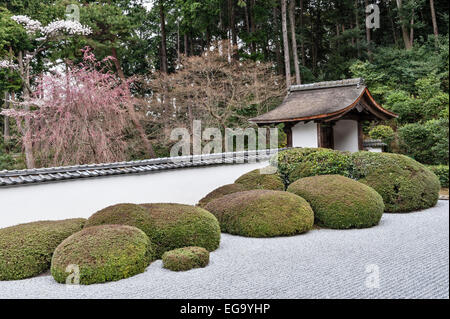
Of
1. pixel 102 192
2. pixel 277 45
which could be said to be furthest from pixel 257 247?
pixel 277 45

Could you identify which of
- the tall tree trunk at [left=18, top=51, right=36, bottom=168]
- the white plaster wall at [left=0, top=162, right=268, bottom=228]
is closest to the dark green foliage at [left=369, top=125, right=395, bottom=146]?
the white plaster wall at [left=0, top=162, right=268, bottom=228]

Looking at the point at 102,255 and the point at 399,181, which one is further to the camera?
the point at 399,181

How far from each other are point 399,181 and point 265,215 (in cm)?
329

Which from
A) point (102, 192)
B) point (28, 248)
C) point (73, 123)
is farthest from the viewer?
point (73, 123)

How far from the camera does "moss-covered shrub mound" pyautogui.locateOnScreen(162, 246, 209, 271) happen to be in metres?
4.41

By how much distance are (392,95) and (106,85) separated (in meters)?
11.4

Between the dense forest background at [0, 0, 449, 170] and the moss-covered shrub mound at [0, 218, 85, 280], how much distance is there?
663 centimetres

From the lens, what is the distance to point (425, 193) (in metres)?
7.63

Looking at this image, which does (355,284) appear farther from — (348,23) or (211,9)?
(348,23)

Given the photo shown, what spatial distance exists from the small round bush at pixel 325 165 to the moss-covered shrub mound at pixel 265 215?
1.73m

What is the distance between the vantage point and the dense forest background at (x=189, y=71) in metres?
11.7

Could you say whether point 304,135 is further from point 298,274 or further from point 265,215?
point 298,274

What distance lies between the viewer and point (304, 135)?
11.6 m
